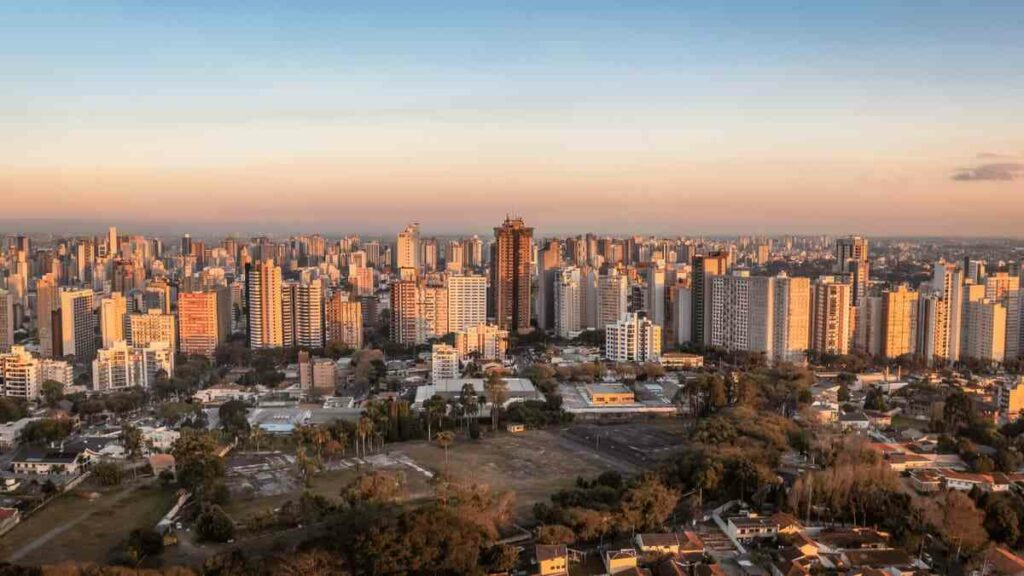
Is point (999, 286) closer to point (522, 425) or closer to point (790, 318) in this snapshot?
point (790, 318)

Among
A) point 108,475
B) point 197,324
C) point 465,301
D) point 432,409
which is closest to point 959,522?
point 432,409

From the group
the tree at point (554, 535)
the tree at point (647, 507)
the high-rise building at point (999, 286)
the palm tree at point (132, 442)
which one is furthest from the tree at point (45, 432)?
the high-rise building at point (999, 286)

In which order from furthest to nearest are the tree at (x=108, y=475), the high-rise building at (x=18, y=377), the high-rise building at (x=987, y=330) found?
the high-rise building at (x=987, y=330) → the high-rise building at (x=18, y=377) → the tree at (x=108, y=475)

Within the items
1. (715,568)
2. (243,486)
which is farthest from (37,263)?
(715,568)

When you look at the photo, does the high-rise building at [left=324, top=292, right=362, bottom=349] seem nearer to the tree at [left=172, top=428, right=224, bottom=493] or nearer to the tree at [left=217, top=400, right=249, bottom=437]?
the tree at [left=217, top=400, right=249, bottom=437]

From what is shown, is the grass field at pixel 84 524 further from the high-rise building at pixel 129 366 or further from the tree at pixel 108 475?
the high-rise building at pixel 129 366

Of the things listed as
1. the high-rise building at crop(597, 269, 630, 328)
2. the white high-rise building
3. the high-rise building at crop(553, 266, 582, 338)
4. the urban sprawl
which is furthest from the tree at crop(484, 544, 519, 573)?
the high-rise building at crop(597, 269, 630, 328)
